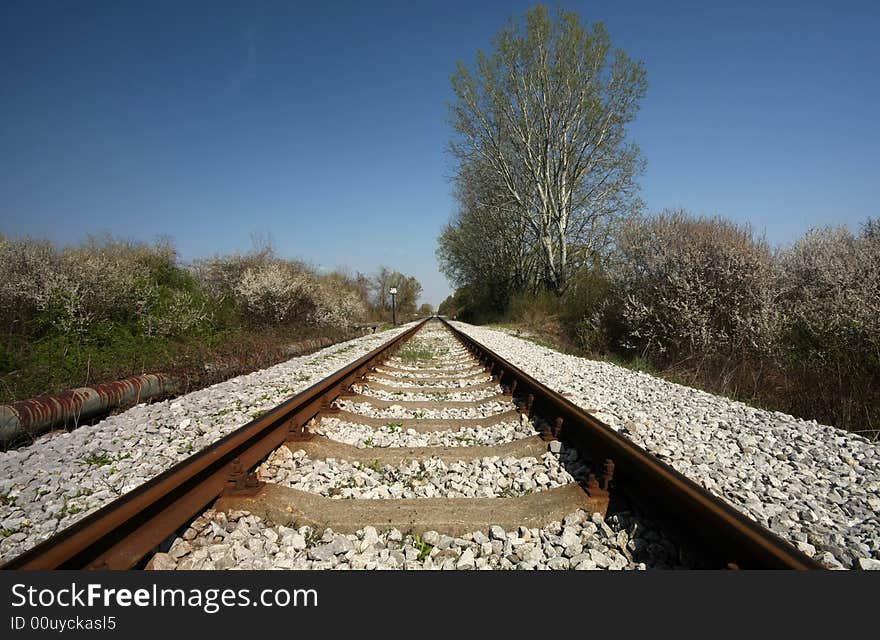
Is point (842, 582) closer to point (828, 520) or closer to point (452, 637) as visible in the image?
point (828, 520)

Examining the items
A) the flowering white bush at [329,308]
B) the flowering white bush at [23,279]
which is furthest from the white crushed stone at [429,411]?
the flowering white bush at [329,308]

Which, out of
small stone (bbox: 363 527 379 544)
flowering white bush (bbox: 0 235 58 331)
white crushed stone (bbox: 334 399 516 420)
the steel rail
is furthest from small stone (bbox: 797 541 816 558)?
flowering white bush (bbox: 0 235 58 331)

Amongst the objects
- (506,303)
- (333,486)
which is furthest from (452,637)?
(506,303)

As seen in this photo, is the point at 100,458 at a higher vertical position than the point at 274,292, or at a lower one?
lower

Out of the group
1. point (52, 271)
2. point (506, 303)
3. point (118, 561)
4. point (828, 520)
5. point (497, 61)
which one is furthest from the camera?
point (506, 303)

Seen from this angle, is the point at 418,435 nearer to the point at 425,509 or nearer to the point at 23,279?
the point at 425,509

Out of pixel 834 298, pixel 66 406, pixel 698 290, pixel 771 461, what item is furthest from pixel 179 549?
pixel 834 298

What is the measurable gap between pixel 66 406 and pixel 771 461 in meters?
6.22

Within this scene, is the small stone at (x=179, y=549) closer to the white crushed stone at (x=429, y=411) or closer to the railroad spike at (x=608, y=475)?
the railroad spike at (x=608, y=475)

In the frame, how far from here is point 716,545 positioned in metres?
1.72

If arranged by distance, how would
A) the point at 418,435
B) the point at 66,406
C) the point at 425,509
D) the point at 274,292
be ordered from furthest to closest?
1. the point at 274,292
2. the point at 66,406
3. the point at 418,435
4. the point at 425,509

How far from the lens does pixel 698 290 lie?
8.37m

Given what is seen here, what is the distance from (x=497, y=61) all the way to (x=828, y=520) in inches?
781

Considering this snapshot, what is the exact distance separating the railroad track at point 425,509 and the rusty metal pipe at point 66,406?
2.54 m
